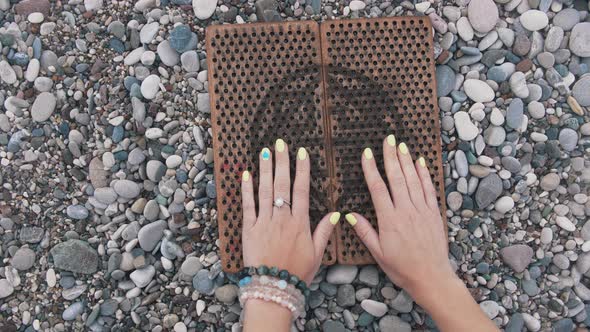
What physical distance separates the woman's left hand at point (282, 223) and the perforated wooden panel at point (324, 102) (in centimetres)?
4

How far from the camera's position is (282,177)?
5.46 feet

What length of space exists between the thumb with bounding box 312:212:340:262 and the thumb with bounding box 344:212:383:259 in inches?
1.7

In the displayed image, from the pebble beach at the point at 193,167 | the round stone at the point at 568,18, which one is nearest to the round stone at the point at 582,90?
the pebble beach at the point at 193,167

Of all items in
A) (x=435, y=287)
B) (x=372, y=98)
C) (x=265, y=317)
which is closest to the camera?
(x=265, y=317)

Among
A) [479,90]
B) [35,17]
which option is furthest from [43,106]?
[479,90]

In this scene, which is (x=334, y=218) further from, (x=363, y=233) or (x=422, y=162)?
(x=422, y=162)

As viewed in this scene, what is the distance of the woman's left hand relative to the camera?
162 centimetres

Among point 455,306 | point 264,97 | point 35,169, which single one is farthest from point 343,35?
point 35,169

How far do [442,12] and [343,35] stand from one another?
1.12ft

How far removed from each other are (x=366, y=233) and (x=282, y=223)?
0.83ft

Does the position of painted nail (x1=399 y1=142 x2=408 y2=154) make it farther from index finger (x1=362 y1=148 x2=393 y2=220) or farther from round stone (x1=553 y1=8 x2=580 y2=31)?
round stone (x1=553 y1=8 x2=580 y2=31)

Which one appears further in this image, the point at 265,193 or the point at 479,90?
the point at 479,90

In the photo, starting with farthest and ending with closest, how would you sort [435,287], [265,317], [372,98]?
1. [372,98]
2. [435,287]
3. [265,317]

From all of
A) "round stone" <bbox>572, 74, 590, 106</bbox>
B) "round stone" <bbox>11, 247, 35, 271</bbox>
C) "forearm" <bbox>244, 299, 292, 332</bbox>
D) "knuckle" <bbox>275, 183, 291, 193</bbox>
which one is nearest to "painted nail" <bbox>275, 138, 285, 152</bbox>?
"knuckle" <bbox>275, 183, 291, 193</bbox>
